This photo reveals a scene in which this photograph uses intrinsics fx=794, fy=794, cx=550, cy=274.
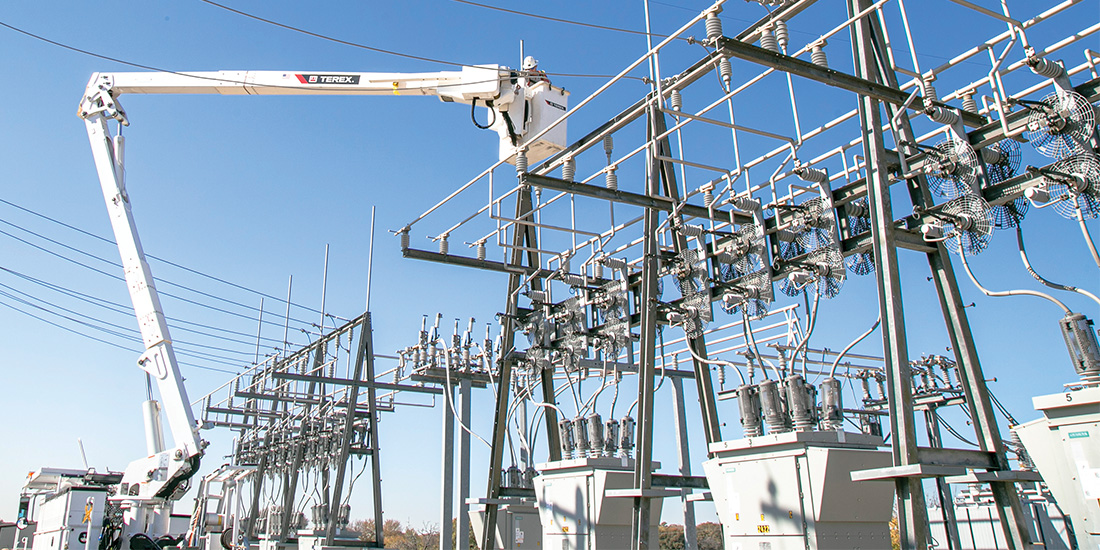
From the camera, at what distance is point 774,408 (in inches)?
273

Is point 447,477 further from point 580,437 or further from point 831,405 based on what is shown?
point 831,405

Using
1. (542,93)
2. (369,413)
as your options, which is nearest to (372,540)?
(369,413)

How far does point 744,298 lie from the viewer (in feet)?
25.6

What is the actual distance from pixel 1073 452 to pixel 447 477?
9.61m

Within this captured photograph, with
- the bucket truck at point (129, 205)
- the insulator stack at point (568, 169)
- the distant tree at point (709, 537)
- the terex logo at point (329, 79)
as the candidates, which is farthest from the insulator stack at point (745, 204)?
the distant tree at point (709, 537)

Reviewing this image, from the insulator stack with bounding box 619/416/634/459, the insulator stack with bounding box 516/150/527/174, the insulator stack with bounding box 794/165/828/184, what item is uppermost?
the insulator stack with bounding box 516/150/527/174

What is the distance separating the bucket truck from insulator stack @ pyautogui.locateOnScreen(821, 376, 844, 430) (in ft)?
19.2

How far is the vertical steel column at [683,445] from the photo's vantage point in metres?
10.8

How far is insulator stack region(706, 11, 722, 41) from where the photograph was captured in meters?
6.18

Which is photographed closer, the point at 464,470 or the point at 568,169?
the point at 568,169

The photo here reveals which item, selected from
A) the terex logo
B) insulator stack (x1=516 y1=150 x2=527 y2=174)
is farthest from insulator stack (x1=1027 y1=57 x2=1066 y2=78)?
the terex logo

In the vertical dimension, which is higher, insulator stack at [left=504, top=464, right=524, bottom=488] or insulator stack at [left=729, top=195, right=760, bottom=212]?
insulator stack at [left=729, top=195, right=760, bottom=212]

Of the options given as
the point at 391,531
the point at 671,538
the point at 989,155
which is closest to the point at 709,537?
the point at 671,538

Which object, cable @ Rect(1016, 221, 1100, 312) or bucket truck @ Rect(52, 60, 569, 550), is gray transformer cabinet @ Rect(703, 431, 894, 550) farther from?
bucket truck @ Rect(52, 60, 569, 550)
